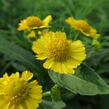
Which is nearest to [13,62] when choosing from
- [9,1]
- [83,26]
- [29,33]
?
[29,33]

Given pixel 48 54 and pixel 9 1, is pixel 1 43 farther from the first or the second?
pixel 9 1

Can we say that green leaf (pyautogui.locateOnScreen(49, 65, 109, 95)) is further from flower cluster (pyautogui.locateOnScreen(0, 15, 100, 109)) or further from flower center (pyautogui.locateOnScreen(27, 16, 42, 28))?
flower center (pyautogui.locateOnScreen(27, 16, 42, 28))

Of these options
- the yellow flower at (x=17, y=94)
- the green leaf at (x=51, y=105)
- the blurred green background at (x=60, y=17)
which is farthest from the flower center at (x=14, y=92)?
the blurred green background at (x=60, y=17)

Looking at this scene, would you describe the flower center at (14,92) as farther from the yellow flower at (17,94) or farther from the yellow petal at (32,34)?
the yellow petal at (32,34)

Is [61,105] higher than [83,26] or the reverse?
the reverse

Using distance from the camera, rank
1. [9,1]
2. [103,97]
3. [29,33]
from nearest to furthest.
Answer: [29,33] < [103,97] < [9,1]

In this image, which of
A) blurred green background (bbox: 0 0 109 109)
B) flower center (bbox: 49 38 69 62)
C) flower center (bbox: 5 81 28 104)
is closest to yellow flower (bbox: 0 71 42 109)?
flower center (bbox: 5 81 28 104)
